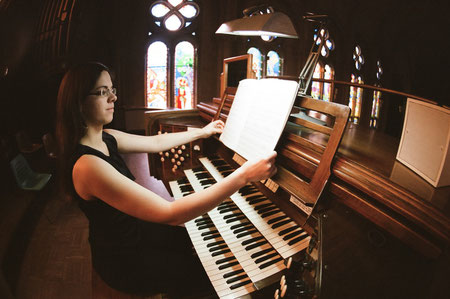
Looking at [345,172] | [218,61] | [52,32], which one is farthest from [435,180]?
[218,61]

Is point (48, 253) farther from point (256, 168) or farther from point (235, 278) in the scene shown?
point (256, 168)

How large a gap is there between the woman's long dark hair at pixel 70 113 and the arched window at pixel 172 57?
828 centimetres

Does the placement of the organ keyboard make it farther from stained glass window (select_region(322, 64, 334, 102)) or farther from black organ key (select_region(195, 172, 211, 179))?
stained glass window (select_region(322, 64, 334, 102))

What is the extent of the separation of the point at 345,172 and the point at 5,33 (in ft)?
12.5

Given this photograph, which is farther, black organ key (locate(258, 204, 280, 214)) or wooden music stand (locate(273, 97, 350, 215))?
black organ key (locate(258, 204, 280, 214))

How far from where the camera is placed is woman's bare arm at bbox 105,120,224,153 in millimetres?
2076

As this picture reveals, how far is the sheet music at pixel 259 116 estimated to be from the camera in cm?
147

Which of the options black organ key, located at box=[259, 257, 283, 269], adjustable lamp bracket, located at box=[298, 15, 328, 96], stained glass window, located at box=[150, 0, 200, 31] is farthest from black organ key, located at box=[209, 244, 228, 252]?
stained glass window, located at box=[150, 0, 200, 31]

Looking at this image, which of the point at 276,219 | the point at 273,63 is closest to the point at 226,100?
the point at 276,219

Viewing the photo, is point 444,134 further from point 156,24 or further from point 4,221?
point 156,24

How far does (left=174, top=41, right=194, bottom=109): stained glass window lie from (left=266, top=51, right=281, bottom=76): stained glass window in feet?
10.7

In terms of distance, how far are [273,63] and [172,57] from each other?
167 inches

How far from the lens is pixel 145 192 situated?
1.28m

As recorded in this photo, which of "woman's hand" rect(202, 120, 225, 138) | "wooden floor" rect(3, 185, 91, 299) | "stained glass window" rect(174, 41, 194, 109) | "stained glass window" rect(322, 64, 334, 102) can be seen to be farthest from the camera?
"stained glass window" rect(322, 64, 334, 102)
